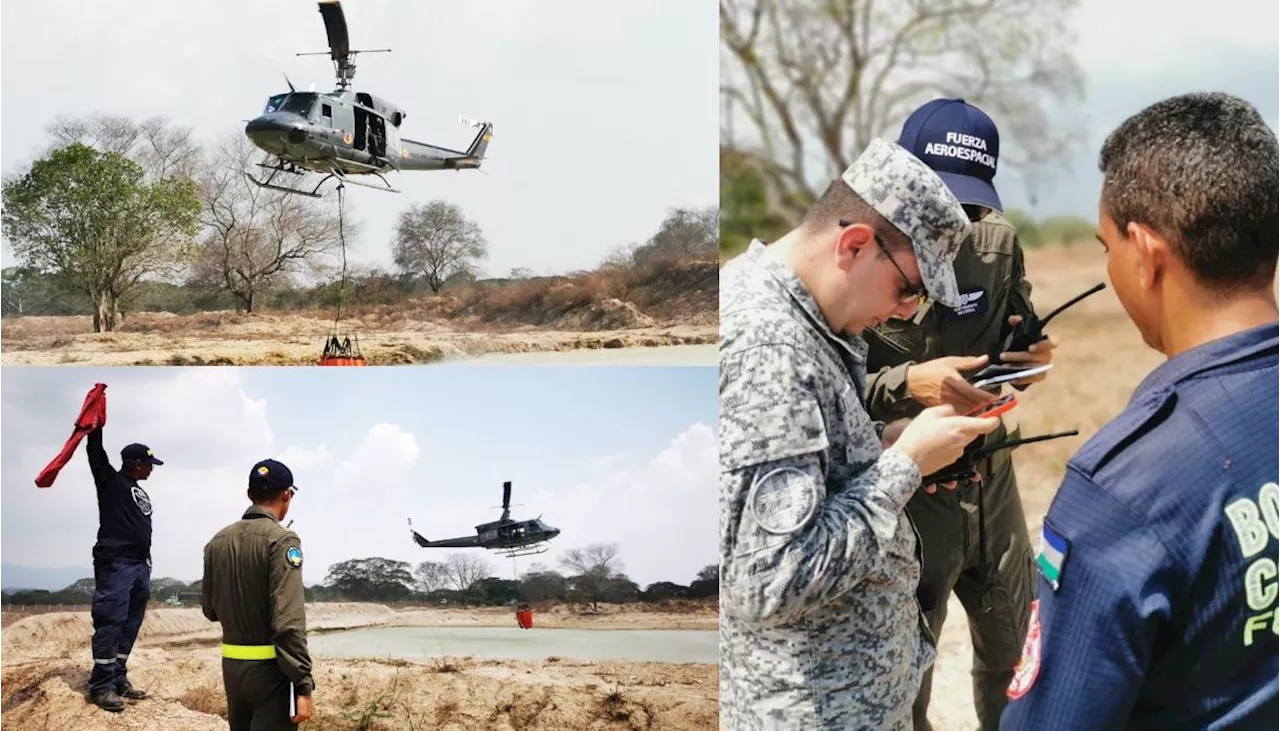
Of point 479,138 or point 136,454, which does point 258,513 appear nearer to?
point 136,454

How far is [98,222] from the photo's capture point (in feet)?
17.3

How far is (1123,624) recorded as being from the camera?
42.3 inches

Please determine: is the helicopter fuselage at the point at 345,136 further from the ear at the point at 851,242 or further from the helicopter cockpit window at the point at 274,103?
the ear at the point at 851,242

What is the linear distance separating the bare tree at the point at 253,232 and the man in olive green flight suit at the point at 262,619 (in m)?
1.71

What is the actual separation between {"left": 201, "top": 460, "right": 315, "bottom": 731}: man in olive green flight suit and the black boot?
1.43 metres

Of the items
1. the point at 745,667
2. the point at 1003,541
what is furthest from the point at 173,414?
the point at 745,667

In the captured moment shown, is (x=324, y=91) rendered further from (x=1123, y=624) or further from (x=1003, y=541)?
(x=1123, y=624)

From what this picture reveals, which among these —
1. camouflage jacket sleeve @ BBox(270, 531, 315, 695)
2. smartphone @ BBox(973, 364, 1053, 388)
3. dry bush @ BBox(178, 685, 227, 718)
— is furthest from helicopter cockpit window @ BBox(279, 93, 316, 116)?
smartphone @ BBox(973, 364, 1053, 388)

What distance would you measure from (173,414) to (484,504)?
4.76 ft

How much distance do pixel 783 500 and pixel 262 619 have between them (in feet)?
8.36

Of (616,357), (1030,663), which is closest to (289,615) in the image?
(616,357)

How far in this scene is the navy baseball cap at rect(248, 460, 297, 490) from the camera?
12.0 feet

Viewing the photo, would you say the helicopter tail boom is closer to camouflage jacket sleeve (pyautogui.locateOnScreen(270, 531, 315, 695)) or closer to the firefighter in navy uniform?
the firefighter in navy uniform

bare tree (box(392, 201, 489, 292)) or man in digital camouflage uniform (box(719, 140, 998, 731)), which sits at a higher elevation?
bare tree (box(392, 201, 489, 292))
